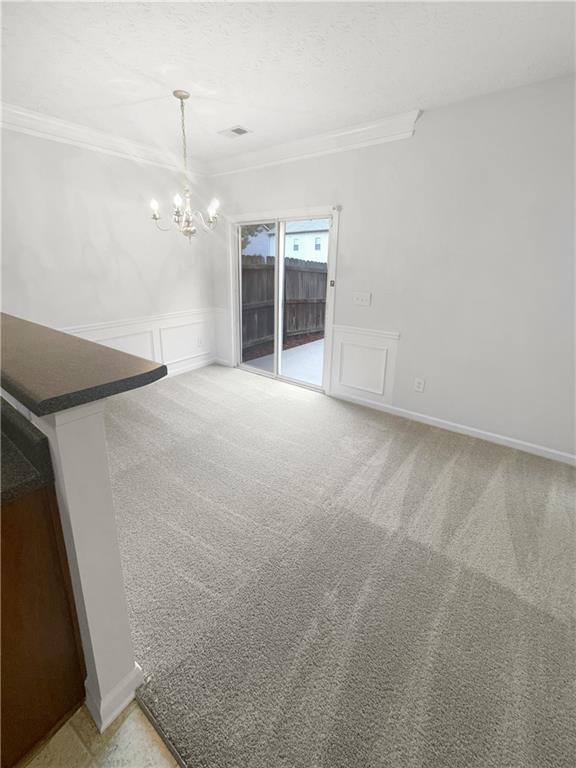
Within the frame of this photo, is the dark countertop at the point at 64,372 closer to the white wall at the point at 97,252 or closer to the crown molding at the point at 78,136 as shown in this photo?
the white wall at the point at 97,252

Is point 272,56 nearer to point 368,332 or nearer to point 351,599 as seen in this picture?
point 368,332

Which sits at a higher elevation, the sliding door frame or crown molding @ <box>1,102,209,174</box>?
crown molding @ <box>1,102,209,174</box>

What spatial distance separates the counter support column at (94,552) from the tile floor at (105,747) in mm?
35

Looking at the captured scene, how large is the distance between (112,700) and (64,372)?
1082 mm

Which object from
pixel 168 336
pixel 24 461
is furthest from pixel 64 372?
pixel 168 336

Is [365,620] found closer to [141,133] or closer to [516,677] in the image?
[516,677]

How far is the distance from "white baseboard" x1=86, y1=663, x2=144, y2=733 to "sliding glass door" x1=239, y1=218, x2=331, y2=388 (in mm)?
3249

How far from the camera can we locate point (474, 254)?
2.77 metres

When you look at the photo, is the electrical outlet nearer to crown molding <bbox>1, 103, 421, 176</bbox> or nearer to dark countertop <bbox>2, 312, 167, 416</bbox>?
crown molding <bbox>1, 103, 421, 176</bbox>

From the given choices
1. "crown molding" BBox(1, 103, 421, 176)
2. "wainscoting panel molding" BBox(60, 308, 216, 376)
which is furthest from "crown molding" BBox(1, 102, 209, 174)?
"wainscoting panel molding" BBox(60, 308, 216, 376)

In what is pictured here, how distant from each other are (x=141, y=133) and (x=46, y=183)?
0.99 metres

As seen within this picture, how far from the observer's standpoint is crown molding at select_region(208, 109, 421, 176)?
288 centimetres

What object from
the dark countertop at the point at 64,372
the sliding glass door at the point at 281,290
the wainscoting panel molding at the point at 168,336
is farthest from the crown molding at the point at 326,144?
the dark countertop at the point at 64,372

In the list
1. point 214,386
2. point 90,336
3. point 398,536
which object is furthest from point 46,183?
point 398,536
